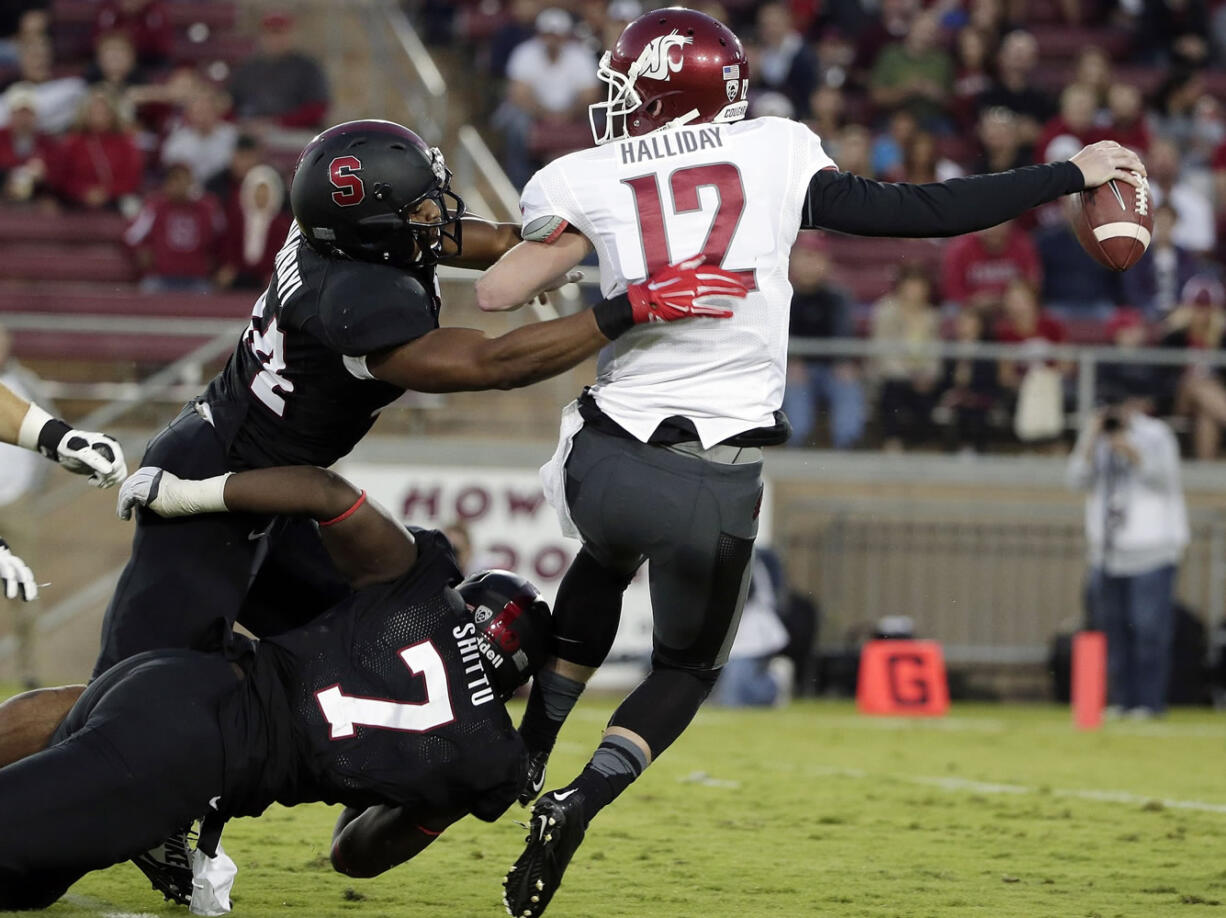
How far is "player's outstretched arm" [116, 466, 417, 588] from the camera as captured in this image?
13.6 ft

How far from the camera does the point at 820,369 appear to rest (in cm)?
1120

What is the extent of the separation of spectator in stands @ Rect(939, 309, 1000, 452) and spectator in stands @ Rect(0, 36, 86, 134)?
6.11 m

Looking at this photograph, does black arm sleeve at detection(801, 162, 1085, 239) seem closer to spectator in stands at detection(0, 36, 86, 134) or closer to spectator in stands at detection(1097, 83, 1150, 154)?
spectator in stands at detection(1097, 83, 1150, 154)

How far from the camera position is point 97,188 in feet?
40.0

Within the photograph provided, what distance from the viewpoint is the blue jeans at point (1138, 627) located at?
1035cm

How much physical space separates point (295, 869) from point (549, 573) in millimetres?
6161

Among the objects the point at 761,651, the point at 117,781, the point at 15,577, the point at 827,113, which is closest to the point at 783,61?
the point at 827,113

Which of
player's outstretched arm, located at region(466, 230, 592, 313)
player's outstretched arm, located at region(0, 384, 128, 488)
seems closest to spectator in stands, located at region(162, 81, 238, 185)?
player's outstretched arm, located at region(0, 384, 128, 488)

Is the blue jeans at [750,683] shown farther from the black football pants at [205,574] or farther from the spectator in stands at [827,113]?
the black football pants at [205,574]

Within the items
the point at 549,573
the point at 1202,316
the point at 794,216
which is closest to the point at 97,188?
the point at 549,573

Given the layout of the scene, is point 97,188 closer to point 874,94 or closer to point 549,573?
point 549,573

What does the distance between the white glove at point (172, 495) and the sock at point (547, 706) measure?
873 mm

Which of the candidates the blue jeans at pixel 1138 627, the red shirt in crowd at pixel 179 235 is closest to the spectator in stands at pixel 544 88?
the red shirt in crowd at pixel 179 235

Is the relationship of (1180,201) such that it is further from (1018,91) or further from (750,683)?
(750,683)
